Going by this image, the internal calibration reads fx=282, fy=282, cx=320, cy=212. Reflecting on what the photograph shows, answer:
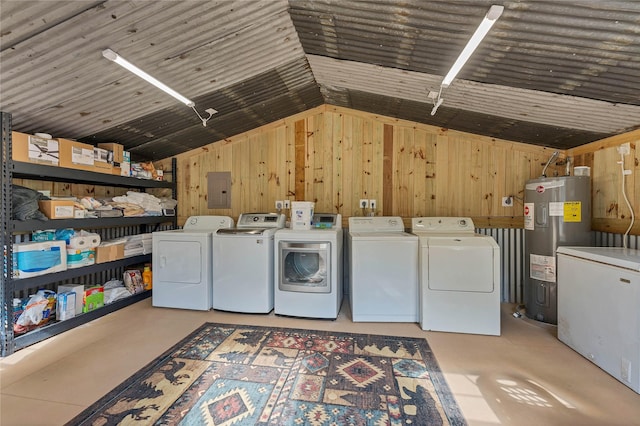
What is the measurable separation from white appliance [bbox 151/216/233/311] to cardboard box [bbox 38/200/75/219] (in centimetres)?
85

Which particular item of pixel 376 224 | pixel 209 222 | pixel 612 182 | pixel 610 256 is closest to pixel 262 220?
pixel 209 222

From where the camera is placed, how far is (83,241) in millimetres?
2879

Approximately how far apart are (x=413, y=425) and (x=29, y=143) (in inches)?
141

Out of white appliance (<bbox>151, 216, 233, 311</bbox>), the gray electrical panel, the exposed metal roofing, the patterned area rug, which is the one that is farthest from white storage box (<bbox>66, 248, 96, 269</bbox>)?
the gray electrical panel

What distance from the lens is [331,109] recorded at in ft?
12.7

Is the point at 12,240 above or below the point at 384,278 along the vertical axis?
above

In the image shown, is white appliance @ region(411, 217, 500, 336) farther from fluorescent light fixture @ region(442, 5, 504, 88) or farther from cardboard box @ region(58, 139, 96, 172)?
cardboard box @ region(58, 139, 96, 172)

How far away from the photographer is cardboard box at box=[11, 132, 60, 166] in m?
2.32

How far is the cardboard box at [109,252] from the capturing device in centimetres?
306

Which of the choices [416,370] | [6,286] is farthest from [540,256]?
[6,286]

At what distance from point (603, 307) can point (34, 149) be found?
471cm

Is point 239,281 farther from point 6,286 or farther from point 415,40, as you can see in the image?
point 415,40

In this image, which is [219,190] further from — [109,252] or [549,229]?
[549,229]

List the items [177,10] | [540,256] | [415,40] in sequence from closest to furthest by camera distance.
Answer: [177,10] < [415,40] < [540,256]
